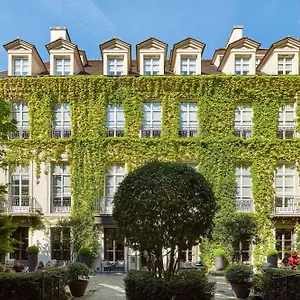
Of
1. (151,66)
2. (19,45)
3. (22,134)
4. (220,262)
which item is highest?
(19,45)

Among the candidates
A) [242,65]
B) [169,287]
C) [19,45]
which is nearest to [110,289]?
[169,287]

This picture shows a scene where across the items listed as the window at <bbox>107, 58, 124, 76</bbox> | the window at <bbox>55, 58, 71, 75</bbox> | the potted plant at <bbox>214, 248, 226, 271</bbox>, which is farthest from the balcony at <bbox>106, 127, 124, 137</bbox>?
the potted plant at <bbox>214, 248, 226, 271</bbox>

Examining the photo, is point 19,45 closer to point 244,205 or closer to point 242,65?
point 242,65

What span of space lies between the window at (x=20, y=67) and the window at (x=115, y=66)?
4956mm

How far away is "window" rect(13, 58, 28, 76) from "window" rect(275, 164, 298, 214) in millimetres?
16020

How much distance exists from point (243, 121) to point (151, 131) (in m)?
5.43

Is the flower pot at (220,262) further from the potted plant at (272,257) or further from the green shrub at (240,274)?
the green shrub at (240,274)

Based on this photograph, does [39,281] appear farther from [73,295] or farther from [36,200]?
[36,200]

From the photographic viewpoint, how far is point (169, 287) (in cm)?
1264

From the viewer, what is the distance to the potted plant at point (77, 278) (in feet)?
51.8

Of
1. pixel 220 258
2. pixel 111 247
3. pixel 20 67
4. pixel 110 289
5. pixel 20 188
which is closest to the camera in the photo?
pixel 110 289

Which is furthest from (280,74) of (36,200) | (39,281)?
(39,281)

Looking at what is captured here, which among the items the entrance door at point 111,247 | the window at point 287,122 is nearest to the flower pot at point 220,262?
the entrance door at point 111,247

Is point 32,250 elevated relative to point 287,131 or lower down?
lower down
